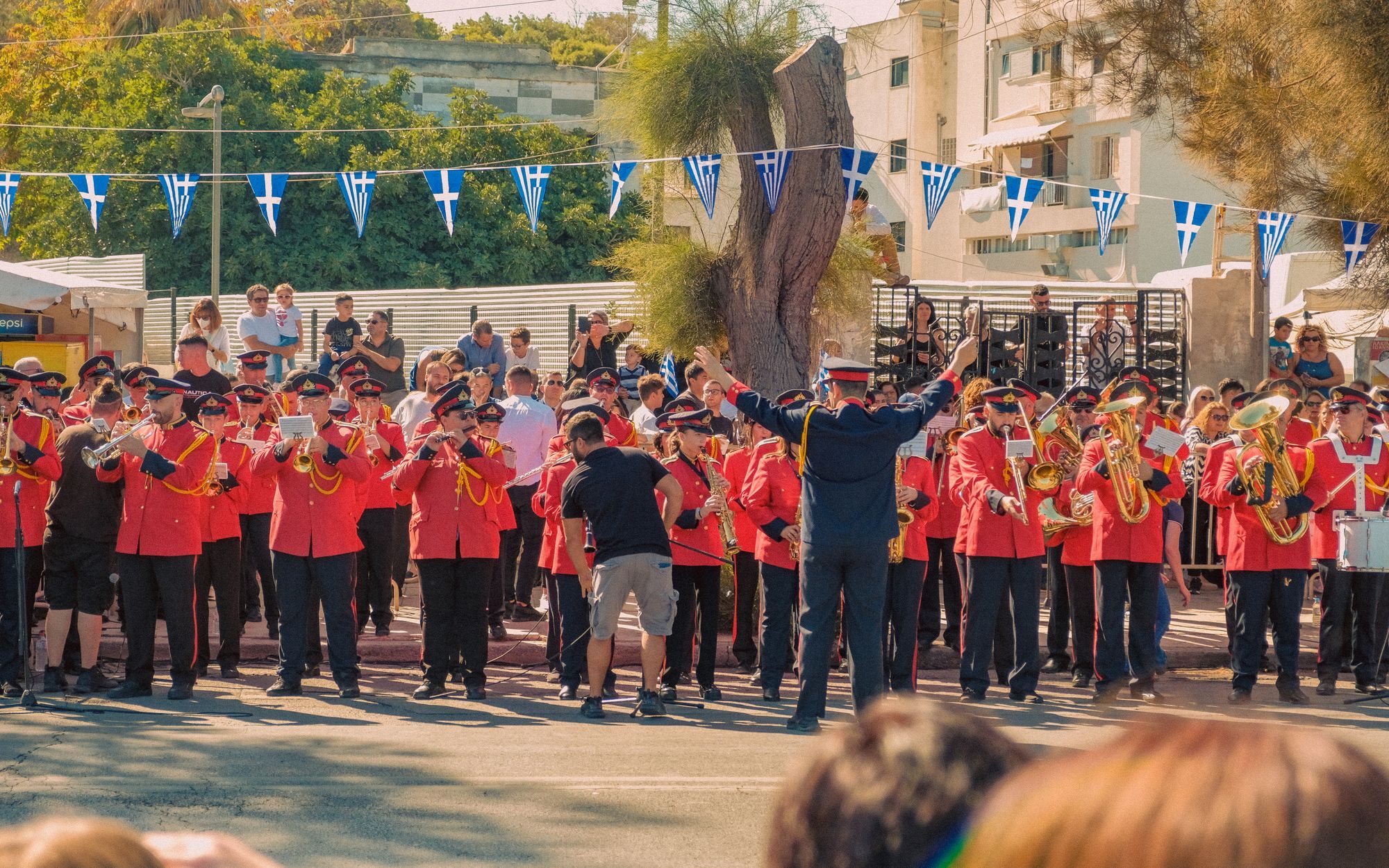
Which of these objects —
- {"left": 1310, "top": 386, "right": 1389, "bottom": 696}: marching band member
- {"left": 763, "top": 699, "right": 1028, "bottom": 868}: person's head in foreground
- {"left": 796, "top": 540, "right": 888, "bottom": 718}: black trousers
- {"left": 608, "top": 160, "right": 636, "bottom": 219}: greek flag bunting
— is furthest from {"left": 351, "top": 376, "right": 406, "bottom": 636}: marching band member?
{"left": 763, "top": 699, "right": 1028, "bottom": 868}: person's head in foreground

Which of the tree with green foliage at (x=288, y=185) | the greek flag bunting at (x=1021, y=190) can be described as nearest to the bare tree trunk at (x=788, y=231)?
the greek flag bunting at (x=1021, y=190)

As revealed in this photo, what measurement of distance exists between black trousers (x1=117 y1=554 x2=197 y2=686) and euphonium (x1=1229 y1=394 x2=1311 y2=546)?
6966mm

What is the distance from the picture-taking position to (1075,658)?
428 inches

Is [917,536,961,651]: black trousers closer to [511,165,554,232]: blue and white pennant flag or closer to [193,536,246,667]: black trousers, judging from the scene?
[193,536,246,667]: black trousers

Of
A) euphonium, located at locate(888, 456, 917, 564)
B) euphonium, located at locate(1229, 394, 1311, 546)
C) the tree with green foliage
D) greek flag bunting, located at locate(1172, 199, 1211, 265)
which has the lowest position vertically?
euphonium, located at locate(888, 456, 917, 564)

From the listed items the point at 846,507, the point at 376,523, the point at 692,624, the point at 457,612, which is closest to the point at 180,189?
the point at 376,523

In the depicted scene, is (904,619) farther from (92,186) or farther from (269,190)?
(92,186)

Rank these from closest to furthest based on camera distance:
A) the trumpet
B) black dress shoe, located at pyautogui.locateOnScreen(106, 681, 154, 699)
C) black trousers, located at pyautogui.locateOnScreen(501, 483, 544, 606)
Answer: the trumpet → black dress shoe, located at pyautogui.locateOnScreen(106, 681, 154, 699) → black trousers, located at pyautogui.locateOnScreen(501, 483, 544, 606)

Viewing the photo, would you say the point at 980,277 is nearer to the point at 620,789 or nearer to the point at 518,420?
the point at 518,420

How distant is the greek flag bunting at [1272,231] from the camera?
1562 centimetres

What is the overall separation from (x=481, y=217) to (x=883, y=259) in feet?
57.6

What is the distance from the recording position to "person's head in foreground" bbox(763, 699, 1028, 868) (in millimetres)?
1477

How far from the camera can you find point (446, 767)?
7.75 meters

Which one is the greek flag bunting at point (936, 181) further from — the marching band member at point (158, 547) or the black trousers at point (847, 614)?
the marching band member at point (158, 547)
